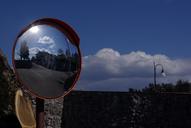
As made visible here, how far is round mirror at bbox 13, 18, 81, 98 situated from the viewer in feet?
8.44

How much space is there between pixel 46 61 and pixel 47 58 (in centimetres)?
2

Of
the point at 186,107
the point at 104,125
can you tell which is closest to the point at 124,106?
the point at 104,125

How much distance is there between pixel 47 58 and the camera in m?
2.66

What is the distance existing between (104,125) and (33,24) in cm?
991

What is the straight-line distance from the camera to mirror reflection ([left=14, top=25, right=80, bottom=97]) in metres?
2.57

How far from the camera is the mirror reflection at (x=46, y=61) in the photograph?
2.57 metres

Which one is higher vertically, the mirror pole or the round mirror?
the round mirror

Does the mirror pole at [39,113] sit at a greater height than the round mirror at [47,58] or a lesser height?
lesser

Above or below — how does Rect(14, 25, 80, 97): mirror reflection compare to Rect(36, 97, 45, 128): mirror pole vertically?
above

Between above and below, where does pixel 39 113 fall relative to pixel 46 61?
below

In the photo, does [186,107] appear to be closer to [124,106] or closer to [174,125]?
[174,125]

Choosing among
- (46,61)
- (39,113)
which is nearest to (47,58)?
(46,61)

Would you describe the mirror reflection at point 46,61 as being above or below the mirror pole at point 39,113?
above

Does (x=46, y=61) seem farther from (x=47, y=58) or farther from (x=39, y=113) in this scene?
(x=39, y=113)
